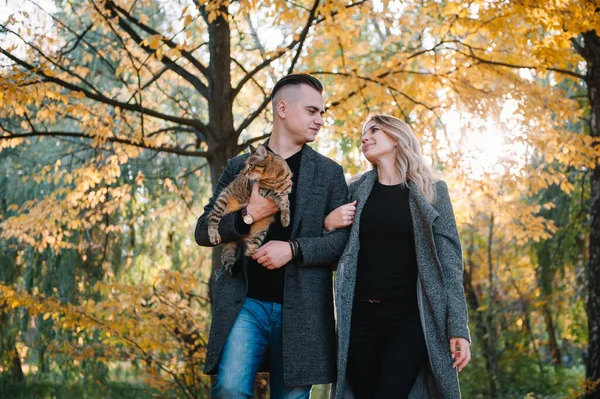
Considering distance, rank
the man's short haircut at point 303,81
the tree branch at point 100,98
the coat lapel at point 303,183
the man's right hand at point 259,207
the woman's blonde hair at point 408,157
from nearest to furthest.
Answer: the man's right hand at point 259,207
the coat lapel at point 303,183
the man's short haircut at point 303,81
the woman's blonde hair at point 408,157
the tree branch at point 100,98

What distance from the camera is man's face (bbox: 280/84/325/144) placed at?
9.62 ft

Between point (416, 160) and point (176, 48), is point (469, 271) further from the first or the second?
point (416, 160)

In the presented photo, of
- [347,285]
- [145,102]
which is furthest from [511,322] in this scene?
[347,285]

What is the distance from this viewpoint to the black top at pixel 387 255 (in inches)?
114

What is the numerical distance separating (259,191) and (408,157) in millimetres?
820

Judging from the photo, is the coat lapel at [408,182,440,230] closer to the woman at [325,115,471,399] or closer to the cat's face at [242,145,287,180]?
the woman at [325,115,471,399]

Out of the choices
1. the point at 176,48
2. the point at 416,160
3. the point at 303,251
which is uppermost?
the point at 176,48

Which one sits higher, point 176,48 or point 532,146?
point 176,48

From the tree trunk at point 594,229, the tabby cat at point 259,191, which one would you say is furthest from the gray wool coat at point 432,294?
the tree trunk at point 594,229

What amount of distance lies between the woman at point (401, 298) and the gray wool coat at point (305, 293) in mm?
66

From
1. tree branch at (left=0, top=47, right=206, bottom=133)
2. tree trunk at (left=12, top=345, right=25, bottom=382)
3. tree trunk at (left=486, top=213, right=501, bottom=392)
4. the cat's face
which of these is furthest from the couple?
tree trunk at (left=12, top=345, right=25, bottom=382)

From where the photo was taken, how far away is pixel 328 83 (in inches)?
295

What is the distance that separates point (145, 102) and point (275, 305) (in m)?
5.65

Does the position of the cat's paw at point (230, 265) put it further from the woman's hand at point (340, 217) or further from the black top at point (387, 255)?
the black top at point (387, 255)
